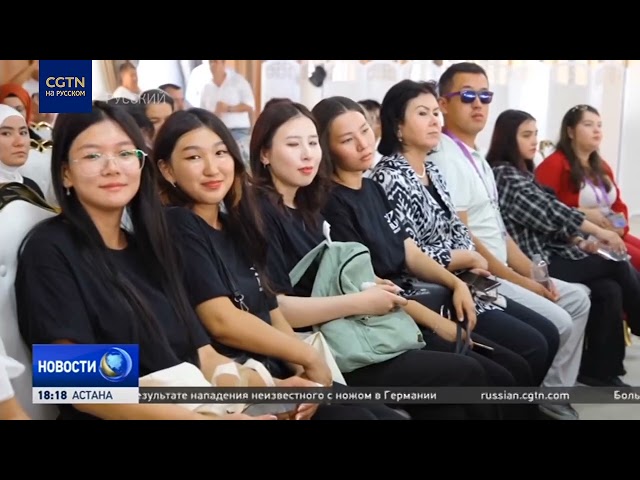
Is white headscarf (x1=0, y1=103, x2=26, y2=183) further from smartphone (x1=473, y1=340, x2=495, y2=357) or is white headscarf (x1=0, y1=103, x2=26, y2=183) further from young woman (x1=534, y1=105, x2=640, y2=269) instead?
young woman (x1=534, y1=105, x2=640, y2=269)

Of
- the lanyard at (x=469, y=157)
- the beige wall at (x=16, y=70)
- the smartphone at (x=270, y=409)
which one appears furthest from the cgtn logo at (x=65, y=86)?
the lanyard at (x=469, y=157)

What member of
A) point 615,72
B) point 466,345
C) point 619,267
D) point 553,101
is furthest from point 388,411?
point 615,72

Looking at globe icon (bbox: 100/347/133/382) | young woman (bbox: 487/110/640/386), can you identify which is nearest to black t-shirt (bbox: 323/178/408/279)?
young woman (bbox: 487/110/640/386)

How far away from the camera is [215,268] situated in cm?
288

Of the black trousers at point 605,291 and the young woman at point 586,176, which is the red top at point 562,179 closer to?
the young woman at point 586,176

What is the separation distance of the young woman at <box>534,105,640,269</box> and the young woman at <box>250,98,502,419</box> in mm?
729

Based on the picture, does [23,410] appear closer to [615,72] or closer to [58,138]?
[58,138]

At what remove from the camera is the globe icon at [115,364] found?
2.86 metres

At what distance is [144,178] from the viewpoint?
113 inches

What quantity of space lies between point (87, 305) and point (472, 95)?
1.47 m

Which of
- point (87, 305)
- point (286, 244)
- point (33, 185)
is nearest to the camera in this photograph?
point (87, 305)

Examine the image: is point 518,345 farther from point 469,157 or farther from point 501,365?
point 469,157

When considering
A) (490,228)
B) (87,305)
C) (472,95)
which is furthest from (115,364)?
(472,95)

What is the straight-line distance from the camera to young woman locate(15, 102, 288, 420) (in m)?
2.72
